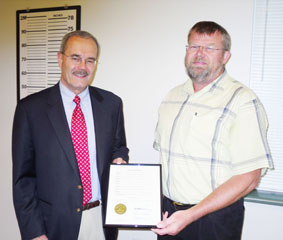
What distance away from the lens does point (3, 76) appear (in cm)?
263

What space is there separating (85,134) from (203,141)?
A: 708 mm

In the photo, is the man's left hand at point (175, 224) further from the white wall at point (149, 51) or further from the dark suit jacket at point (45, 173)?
the white wall at point (149, 51)

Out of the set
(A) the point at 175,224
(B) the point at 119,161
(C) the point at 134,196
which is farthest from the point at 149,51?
(A) the point at 175,224

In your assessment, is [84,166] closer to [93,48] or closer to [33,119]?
[33,119]

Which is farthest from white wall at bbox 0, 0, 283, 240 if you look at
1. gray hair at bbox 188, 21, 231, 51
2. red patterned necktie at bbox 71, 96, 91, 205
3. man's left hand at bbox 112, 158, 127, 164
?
red patterned necktie at bbox 71, 96, 91, 205

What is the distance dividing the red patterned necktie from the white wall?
719 mm

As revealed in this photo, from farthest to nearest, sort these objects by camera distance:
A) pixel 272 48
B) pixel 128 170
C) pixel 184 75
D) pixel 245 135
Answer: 1. pixel 184 75
2. pixel 272 48
3. pixel 128 170
4. pixel 245 135

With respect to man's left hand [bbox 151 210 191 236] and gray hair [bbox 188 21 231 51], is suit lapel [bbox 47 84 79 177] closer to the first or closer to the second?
man's left hand [bbox 151 210 191 236]

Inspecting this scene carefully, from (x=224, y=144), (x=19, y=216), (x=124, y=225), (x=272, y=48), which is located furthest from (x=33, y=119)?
→ (x=272, y=48)

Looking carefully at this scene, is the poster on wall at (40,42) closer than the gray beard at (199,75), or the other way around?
the gray beard at (199,75)

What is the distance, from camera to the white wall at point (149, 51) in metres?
1.89

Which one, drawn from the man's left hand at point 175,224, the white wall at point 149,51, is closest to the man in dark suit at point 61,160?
the man's left hand at point 175,224

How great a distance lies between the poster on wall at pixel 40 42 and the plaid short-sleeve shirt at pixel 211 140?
1.31m

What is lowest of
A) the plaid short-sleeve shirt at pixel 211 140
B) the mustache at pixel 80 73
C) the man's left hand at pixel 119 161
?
the man's left hand at pixel 119 161
